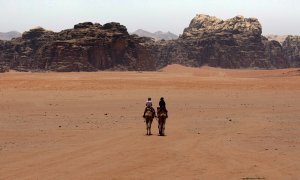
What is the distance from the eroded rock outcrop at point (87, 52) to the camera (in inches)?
3346

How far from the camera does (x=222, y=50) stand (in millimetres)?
133000

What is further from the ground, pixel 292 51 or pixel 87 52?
pixel 292 51

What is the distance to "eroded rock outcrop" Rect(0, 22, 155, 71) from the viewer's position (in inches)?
3346

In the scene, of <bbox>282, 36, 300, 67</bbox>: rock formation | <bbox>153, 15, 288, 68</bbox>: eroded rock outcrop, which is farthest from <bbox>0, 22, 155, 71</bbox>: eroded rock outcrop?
<bbox>282, 36, 300, 67</bbox>: rock formation

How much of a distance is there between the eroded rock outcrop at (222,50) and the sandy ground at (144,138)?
3781 inches

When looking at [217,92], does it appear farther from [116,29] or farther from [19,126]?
[116,29]

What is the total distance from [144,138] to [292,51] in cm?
15131

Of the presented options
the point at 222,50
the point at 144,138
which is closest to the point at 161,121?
the point at 144,138

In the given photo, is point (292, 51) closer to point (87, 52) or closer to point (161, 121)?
point (87, 52)

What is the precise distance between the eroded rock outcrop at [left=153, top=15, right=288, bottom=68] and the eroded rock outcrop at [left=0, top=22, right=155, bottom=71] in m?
37.6

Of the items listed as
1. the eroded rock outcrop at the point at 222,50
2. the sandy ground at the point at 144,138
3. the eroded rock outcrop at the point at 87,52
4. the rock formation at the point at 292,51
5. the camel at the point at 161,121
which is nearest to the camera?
the sandy ground at the point at 144,138

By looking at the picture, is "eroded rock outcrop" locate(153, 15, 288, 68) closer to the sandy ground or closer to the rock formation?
the rock formation

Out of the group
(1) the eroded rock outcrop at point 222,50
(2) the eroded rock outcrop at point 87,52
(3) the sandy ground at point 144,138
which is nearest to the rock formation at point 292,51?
(1) the eroded rock outcrop at point 222,50

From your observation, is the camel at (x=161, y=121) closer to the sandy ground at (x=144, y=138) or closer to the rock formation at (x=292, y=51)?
the sandy ground at (x=144, y=138)
